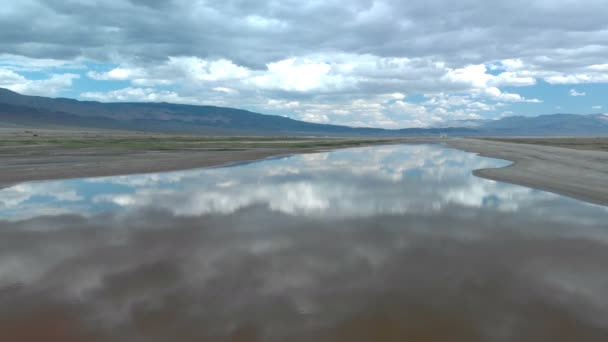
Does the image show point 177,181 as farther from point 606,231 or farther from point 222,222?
point 606,231

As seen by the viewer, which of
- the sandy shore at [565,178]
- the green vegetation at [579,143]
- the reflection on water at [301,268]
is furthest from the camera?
the green vegetation at [579,143]

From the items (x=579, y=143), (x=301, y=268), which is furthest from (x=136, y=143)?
(x=579, y=143)

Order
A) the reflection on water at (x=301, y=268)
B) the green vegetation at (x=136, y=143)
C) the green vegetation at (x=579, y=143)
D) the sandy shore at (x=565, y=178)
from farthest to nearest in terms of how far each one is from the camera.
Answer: the green vegetation at (x=579, y=143) → the green vegetation at (x=136, y=143) → the sandy shore at (x=565, y=178) → the reflection on water at (x=301, y=268)

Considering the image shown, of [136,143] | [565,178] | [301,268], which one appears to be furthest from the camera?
[136,143]

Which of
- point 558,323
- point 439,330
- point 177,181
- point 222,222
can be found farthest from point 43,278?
point 177,181

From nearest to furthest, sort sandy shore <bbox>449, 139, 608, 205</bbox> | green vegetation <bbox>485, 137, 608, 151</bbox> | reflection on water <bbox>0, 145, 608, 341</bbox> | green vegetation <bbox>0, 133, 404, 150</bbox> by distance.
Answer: reflection on water <bbox>0, 145, 608, 341</bbox> → sandy shore <bbox>449, 139, 608, 205</bbox> → green vegetation <bbox>0, 133, 404, 150</bbox> → green vegetation <bbox>485, 137, 608, 151</bbox>

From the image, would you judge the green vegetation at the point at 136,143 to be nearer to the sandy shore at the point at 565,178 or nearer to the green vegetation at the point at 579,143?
the green vegetation at the point at 579,143

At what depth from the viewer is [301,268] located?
9930 millimetres

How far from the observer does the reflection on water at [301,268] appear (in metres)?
7.19

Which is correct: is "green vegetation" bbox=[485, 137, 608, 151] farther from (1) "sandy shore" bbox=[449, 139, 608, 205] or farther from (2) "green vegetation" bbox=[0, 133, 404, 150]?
(2) "green vegetation" bbox=[0, 133, 404, 150]

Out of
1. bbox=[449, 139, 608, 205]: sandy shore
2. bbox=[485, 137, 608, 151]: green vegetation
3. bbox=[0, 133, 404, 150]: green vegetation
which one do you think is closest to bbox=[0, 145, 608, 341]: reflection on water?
bbox=[449, 139, 608, 205]: sandy shore

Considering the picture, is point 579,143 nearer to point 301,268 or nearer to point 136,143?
point 136,143

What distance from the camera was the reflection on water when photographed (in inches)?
283

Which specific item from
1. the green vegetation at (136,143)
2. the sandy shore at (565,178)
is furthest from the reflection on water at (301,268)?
the green vegetation at (136,143)
